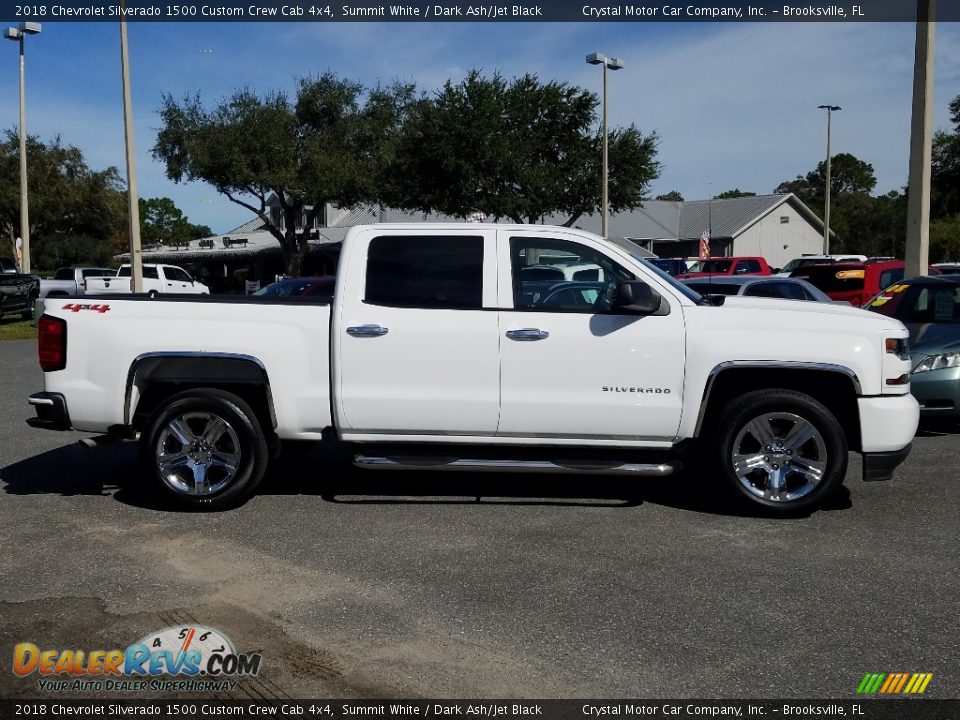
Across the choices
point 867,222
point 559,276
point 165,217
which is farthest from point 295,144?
point 165,217

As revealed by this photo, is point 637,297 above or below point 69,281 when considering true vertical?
above

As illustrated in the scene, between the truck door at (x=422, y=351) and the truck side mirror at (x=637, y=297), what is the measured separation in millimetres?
876

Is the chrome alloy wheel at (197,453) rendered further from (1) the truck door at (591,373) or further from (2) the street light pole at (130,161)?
(2) the street light pole at (130,161)

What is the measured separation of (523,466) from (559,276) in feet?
4.50

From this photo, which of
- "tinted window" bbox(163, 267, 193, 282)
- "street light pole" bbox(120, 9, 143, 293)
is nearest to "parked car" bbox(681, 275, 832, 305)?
"street light pole" bbox(120, 9, 143, 293)

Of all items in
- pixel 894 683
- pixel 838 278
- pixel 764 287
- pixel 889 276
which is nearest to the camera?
pixel 894 683

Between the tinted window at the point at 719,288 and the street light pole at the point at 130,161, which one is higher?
the street light pole at the point at 130,161

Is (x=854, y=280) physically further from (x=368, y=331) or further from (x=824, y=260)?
(x=368, y=331)

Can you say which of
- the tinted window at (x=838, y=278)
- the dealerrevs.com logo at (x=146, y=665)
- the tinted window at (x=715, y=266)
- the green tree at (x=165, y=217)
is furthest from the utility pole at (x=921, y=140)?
the green tree at (x=165, y=217)

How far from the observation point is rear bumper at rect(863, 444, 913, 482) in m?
6.43

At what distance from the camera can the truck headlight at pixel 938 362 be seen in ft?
30.8

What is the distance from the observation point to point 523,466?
6402 mm

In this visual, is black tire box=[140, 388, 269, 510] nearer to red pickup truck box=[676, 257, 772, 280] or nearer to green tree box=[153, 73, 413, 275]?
red pickup truck box=[676, 257, 772, 280]

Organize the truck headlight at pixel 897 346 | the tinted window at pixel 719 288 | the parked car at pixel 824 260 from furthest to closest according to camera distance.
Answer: the parked car at pixel 824 260 → the tinted window at pixel 719 288 → the truck headlight at pixel 897 346
